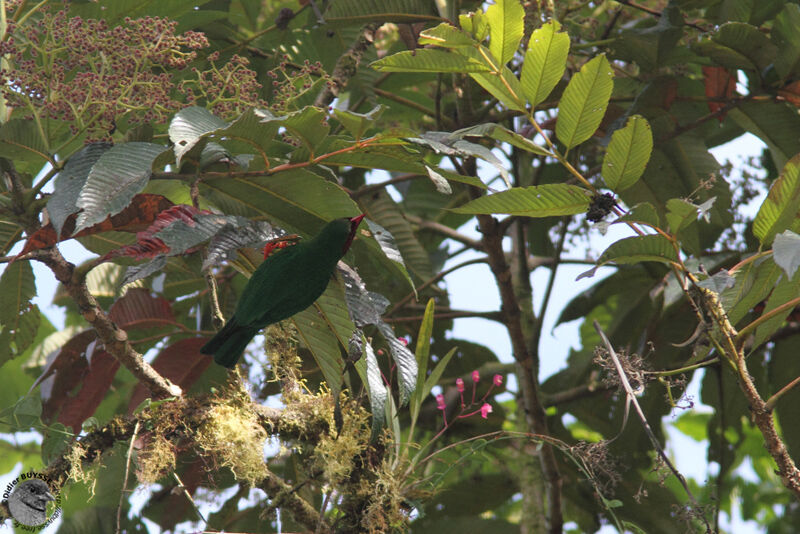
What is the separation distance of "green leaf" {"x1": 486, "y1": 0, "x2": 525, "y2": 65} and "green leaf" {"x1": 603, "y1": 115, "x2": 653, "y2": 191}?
22 cm

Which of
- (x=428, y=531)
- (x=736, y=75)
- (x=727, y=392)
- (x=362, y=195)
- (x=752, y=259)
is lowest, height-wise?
(x=428, y=531)

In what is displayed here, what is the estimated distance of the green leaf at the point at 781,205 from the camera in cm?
124

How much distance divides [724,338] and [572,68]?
125cm

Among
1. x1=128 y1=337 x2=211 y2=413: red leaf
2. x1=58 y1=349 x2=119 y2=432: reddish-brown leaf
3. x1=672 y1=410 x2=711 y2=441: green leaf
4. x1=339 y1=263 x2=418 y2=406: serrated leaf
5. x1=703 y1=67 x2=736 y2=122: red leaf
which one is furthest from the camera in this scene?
x1=672 y1=410 x2=711 y2=441: green leaf

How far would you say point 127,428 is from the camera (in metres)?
1.35

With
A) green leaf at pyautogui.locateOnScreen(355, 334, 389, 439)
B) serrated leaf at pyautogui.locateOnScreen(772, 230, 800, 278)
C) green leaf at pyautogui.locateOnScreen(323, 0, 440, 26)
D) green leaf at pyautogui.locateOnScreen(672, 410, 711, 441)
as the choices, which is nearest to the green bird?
green leaf at pyautogui.locateOnScreen(355, 334, 389, 439)

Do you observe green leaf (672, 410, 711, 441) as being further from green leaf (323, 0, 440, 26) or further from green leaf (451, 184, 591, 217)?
green leaf (451, 184, 591, 217)

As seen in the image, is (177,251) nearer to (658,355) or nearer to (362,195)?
(362,195)

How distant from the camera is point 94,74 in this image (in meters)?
1.33

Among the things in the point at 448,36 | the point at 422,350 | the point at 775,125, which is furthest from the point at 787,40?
the point at 422,350

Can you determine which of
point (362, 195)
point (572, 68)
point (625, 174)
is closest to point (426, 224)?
point (362, 195)

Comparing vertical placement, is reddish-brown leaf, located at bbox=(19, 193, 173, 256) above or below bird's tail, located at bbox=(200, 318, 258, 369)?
above

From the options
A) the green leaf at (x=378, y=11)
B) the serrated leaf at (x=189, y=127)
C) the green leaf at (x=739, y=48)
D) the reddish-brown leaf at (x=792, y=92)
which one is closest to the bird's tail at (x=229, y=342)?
the serrated leaf at (x=189, y=127)

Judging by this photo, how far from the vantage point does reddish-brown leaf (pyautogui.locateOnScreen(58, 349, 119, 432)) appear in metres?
1.73
